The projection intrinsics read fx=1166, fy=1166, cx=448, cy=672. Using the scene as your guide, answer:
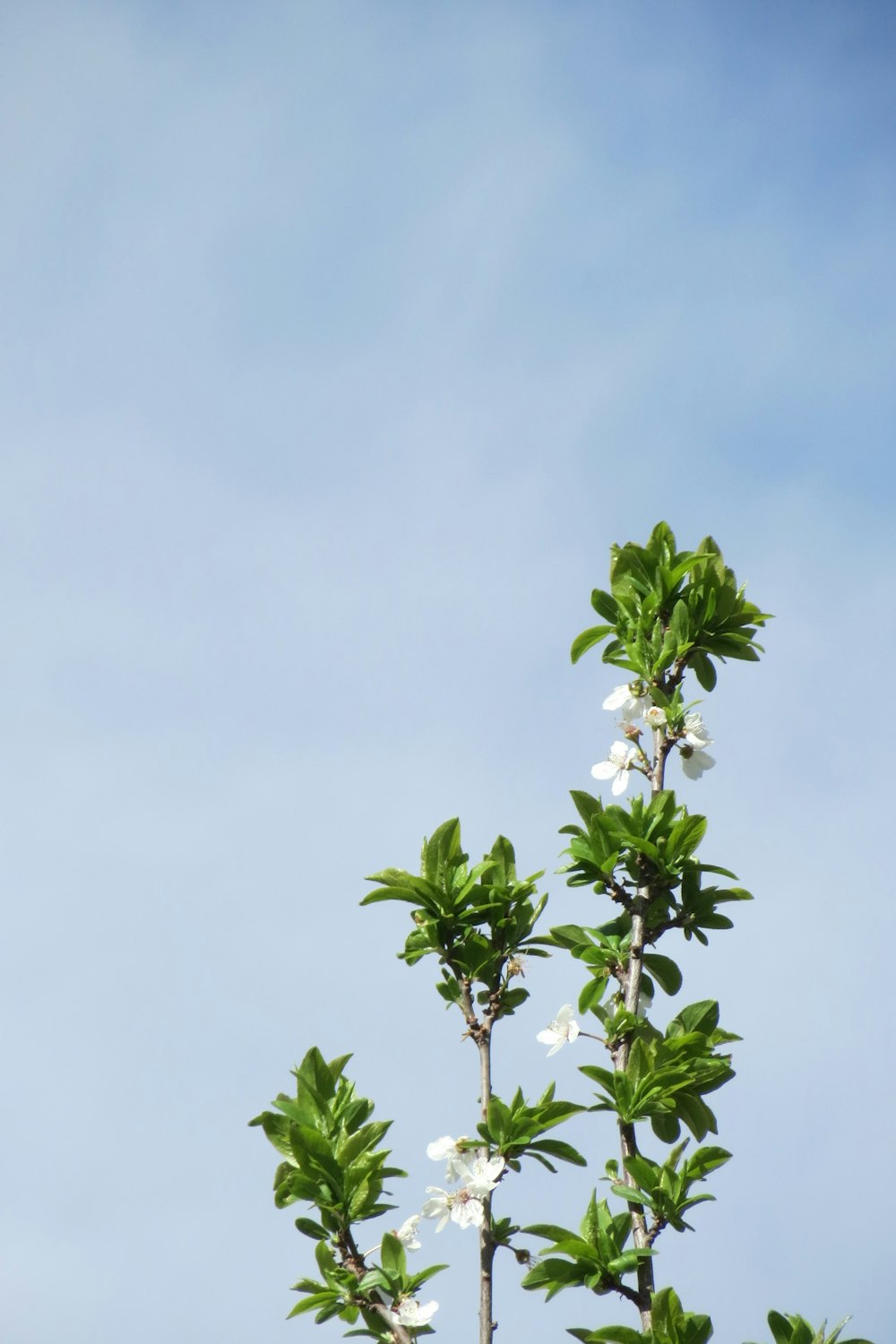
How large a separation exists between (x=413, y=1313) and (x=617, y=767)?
1.78 m

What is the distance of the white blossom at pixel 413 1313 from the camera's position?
3.10m

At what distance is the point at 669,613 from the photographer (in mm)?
4145

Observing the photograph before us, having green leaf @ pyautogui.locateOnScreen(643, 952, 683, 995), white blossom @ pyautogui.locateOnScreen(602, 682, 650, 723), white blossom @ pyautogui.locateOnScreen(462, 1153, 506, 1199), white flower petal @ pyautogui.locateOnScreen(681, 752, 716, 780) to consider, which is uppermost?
white blossom @ pyautogui.locateOnScreen(602, 682, 650, 723)

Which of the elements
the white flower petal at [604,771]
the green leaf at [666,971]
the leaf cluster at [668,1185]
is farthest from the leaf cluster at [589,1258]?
the white flower petal at [604,771]

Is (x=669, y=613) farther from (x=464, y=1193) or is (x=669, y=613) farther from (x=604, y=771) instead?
(x=464, y=1193)

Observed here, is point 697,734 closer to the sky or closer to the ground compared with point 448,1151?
closer to the sky

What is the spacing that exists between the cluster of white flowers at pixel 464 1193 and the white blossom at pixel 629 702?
151 centimetres

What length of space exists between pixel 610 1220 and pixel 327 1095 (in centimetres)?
86

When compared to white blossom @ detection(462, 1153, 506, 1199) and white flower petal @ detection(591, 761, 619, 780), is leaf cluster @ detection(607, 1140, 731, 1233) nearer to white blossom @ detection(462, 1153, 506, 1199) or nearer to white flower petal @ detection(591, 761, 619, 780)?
white blossom @ detection(462, 1153, 506, 1199)

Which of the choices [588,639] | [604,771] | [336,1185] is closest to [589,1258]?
[336,1185]

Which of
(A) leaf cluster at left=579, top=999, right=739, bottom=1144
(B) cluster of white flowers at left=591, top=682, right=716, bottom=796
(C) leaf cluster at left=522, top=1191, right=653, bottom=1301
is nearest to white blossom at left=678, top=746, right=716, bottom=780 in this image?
(B) cluster of white flowers at left=591, top=682, right=716, bottom=796

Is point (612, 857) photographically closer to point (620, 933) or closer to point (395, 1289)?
point (620, 933)

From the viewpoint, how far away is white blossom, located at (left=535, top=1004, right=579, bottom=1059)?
137 inches

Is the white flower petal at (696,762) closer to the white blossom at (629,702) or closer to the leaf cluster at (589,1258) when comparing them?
the white blossom at (629,702)
